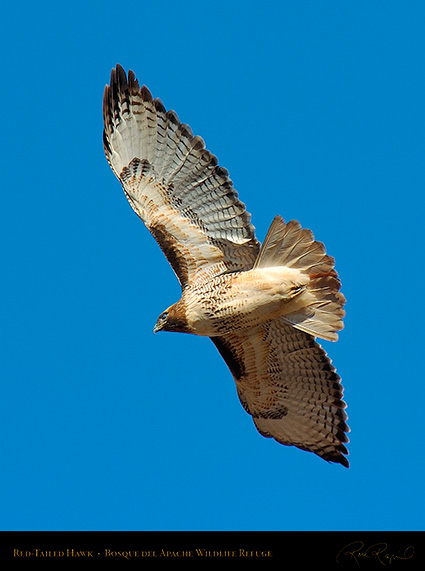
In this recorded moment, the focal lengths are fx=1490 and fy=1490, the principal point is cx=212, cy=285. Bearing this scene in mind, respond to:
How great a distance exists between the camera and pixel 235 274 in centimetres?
1515

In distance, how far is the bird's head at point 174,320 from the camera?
1502cm

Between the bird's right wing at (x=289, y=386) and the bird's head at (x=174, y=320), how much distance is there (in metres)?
0.75

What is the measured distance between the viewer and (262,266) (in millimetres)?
14961

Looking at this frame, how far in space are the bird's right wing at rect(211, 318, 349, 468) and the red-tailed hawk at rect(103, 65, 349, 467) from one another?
1cm

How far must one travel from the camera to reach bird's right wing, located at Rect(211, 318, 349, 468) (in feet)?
51.2

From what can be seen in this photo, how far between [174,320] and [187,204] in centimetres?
122
